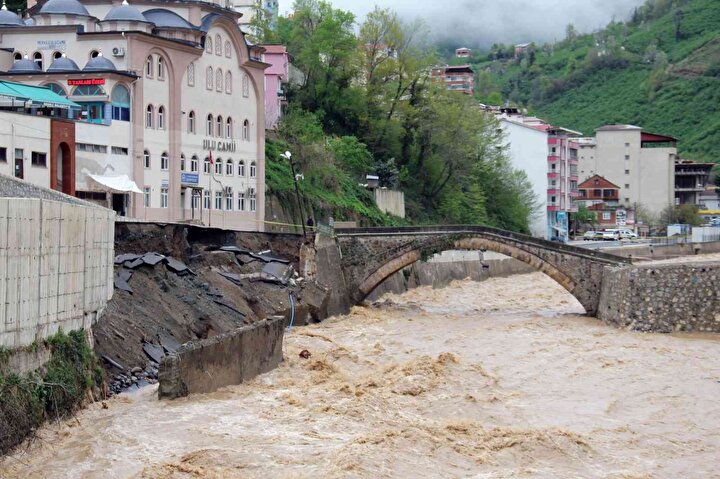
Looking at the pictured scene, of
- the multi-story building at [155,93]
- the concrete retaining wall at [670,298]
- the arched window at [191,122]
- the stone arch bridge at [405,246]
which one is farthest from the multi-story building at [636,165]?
the concrete retaining wall at [670,298]

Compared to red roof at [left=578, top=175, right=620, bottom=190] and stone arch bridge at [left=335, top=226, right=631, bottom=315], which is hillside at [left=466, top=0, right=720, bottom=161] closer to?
red roof at [left=578, top=175, right=620, bottom=190]

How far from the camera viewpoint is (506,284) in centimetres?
7156

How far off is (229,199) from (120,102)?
9627mm

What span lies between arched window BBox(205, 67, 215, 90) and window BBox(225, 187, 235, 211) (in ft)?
15.8

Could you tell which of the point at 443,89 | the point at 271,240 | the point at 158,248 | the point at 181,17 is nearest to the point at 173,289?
the point at 158,248

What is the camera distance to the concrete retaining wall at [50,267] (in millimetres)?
24516

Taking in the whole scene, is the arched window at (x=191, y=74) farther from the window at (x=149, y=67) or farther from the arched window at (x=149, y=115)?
the arched window at (x=149, y=115)

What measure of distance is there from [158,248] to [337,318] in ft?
30.7

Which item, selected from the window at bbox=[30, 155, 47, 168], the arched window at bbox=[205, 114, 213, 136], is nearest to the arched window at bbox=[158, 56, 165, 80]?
the arched window at bbox=[205, 114, 213, 136]

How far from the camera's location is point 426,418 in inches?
1126

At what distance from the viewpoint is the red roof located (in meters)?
128

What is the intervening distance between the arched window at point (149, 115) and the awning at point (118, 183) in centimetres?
316

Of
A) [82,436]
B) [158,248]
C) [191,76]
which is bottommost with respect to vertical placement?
[82,436]

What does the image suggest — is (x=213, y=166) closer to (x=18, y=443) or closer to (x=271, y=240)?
(x=271, y=240)
